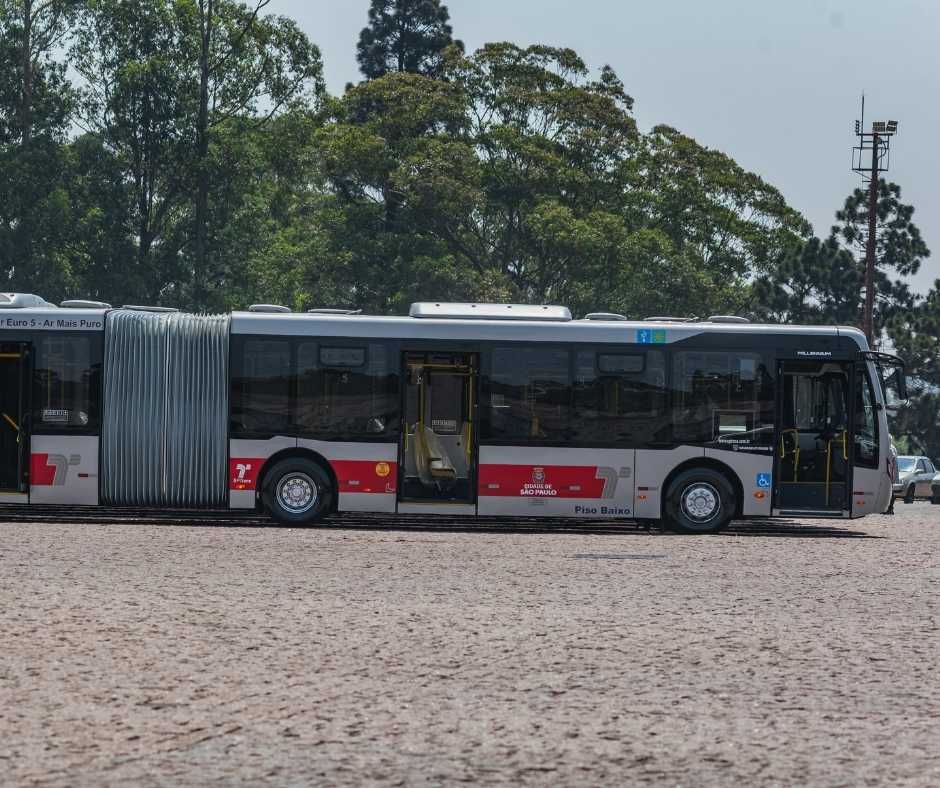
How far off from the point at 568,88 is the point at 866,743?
48064mm

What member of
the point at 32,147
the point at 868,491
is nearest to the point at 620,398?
the point at 868,491

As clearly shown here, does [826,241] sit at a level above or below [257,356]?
above

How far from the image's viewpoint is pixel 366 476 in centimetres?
2220

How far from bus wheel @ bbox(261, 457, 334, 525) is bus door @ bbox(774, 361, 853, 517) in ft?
21.2

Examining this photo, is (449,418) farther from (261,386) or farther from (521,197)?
(521,197)

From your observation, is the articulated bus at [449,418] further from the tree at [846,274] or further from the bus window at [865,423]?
the tree at [846,274]

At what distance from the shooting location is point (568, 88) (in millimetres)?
54281

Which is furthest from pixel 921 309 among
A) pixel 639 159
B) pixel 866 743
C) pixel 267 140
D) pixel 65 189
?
pixel 866 743

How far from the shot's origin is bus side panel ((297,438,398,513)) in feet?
72.6

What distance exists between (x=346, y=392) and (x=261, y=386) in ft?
4.07

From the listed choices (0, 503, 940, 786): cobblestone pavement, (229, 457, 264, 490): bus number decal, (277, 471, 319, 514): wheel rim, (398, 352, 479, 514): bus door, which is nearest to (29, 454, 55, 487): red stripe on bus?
(229, 457, 264, 490): bus number decal

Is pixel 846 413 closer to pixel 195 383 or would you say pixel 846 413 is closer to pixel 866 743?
pixel 195 383

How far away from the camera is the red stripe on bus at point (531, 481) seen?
22094mm

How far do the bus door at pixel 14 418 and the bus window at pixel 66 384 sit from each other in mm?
178
